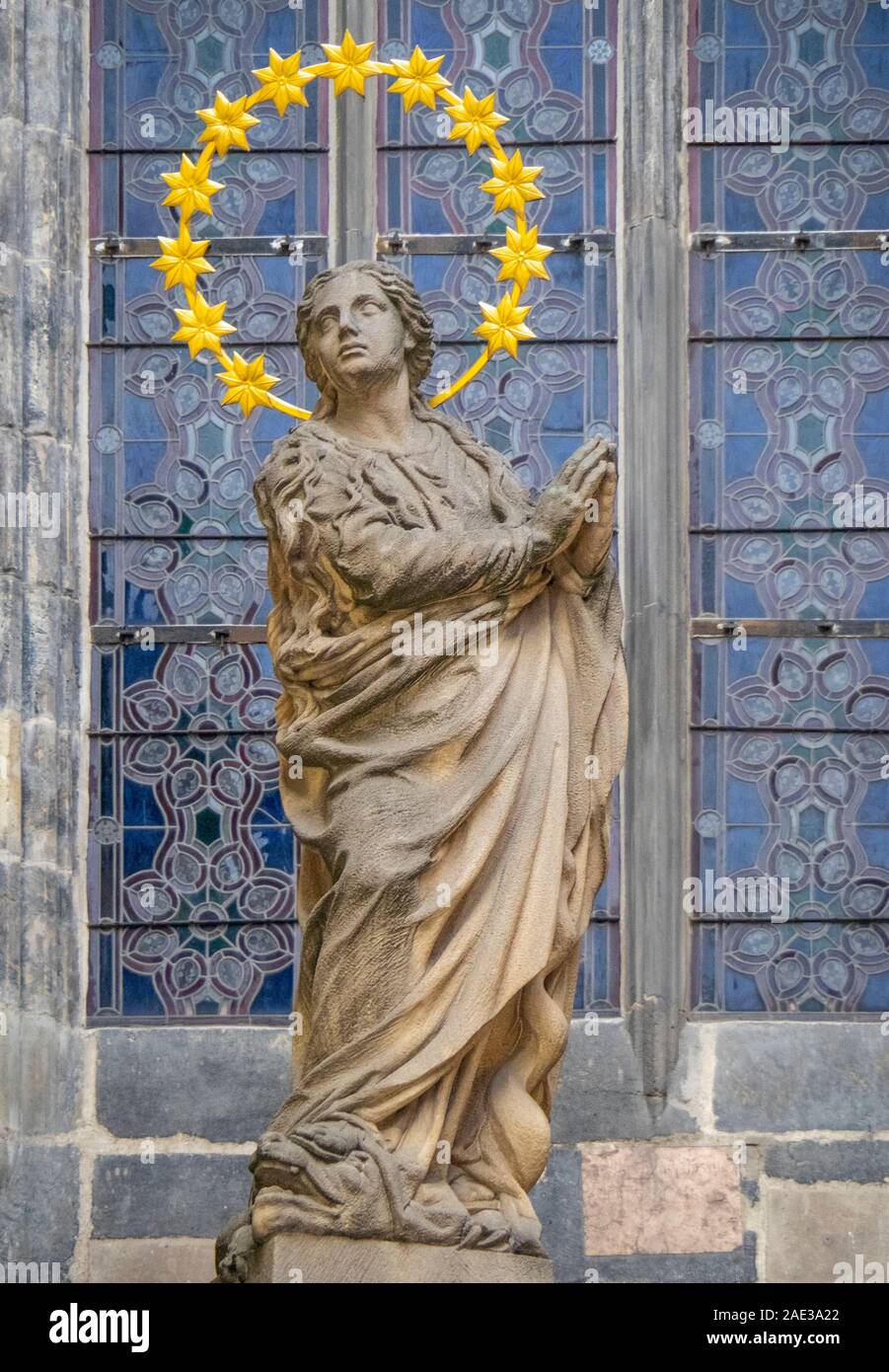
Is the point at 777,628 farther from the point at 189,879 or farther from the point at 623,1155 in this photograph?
the point at 189,879

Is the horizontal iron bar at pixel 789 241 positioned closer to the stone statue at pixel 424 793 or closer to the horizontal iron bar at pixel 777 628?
the horizontal iron bar at pixel 777 628

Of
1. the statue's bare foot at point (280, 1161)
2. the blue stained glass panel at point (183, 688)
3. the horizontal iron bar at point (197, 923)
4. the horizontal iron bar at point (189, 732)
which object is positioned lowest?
the statue's bare foot at point (280, 1161)

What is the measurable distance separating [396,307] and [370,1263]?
7.37ft

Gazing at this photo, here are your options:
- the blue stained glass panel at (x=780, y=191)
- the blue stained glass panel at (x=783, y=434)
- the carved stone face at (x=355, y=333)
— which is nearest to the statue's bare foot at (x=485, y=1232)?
the carved stone face at (x=355, y=333)

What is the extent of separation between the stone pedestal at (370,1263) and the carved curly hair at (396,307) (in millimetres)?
1984

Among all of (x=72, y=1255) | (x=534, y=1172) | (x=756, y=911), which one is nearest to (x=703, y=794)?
(x=756, y=911)

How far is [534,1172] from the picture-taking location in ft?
29.2

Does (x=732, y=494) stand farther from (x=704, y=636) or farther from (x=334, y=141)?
(x=334, y=141)

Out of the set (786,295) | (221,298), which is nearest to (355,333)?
(221,298)

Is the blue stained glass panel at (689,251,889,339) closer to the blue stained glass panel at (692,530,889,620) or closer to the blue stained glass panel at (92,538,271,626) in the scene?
the blue stained glass panel at (692,530,889,620)

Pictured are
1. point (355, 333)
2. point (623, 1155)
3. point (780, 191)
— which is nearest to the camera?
point (355, 333)

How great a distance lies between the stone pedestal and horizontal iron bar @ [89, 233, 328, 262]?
449 cm

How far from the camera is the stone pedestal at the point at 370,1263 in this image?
8.48 m

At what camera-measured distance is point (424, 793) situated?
348 inches
